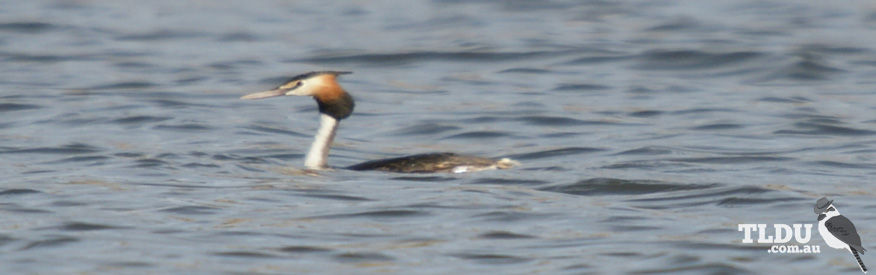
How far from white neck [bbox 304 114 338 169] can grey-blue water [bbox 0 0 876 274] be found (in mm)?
270

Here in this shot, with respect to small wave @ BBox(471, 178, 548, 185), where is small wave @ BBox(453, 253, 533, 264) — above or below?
above

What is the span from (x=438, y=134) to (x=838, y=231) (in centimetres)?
579

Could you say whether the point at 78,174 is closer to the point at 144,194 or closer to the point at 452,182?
the point at 144,194

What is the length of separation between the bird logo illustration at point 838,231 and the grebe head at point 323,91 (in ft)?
11.2

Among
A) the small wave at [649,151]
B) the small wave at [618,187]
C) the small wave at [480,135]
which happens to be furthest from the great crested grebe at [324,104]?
the small wave at [480,135]

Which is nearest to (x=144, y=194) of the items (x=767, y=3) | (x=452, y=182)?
(x=452, y=182)

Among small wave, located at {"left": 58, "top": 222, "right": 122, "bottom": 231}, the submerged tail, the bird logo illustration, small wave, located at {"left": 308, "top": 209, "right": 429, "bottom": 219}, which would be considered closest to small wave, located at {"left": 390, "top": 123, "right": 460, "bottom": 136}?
small wave, located at {"left": 308, "top": 209, "right": 429, "bottom": 219}

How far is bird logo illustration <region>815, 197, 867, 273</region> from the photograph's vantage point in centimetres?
777

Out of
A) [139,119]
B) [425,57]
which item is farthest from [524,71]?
[139,119]

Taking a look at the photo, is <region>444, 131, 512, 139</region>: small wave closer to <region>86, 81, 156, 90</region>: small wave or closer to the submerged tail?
<region>86, 81, 156, 90</region>: small wave

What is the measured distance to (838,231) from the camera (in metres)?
8.09

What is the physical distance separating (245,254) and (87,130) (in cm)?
588

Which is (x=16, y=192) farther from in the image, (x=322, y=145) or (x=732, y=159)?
(x=732, y=159)

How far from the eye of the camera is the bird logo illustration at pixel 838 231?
777 cm
